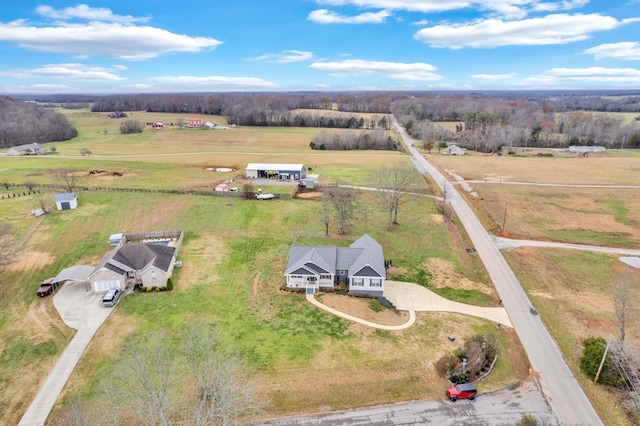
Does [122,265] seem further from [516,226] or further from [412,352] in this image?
[516,226]

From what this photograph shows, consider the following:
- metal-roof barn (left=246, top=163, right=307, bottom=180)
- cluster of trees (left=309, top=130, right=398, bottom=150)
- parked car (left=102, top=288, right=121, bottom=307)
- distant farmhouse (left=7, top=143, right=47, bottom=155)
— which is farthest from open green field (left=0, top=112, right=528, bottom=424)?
cluster of trees (left=309, top=130, right=398, bottom=150)

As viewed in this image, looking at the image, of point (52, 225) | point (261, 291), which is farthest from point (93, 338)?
point (52, 225)

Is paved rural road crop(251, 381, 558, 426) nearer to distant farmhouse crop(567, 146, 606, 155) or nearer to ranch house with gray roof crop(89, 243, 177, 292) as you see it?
ranch house with gray roof crop(89, 243, 177, 292)

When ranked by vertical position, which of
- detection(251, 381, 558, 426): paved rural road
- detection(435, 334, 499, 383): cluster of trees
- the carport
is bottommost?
detection(251, 381, 558, 426): paved rural road

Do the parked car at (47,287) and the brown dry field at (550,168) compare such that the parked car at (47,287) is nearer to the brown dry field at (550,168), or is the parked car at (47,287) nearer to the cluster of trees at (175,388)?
the cluster of trees at (175,388)

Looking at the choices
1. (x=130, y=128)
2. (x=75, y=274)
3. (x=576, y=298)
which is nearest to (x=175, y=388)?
(x=75, y=274)

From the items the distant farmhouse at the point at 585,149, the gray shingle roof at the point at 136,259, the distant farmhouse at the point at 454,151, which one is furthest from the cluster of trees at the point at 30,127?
the distant farmhouse at the point at 585,149

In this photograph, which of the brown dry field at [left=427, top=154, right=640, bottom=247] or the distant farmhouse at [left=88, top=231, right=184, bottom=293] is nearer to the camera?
the distant farmhouse at [left=88, top=231, right=184, bottom=293]
